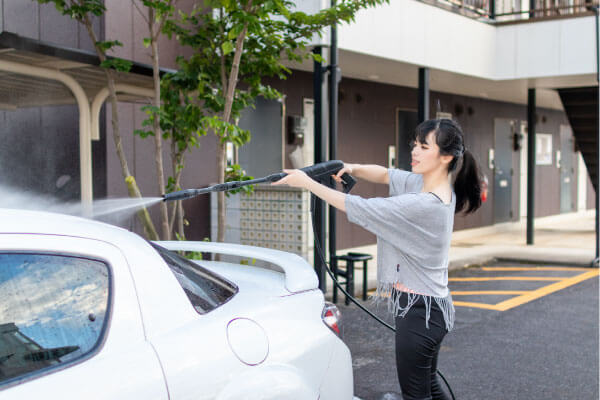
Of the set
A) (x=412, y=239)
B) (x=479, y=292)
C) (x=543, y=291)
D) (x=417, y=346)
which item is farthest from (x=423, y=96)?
(x=417, y=346)

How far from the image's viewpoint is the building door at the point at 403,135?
40.0 feet

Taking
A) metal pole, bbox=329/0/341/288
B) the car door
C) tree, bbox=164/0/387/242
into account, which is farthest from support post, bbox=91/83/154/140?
the car door

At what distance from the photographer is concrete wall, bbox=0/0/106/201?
248 inches

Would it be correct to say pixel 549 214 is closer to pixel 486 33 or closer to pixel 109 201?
pixel 486 33

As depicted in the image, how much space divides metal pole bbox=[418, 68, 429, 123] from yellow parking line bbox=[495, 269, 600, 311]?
2692mm

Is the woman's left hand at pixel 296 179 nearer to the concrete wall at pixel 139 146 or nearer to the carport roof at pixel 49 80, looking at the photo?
the carport roof at pixel 49 80

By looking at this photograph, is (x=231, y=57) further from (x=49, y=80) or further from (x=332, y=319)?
(x=332, y=319)

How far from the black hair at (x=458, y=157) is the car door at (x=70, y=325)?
63.6 inches

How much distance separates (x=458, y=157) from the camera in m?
3.02

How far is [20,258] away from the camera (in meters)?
1.75

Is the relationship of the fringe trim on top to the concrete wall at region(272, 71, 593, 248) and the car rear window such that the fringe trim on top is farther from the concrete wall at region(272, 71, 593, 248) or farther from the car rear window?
the concrete wall at region(272, 71, 593, 248)

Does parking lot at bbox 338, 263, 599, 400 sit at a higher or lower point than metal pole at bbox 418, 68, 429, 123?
lower

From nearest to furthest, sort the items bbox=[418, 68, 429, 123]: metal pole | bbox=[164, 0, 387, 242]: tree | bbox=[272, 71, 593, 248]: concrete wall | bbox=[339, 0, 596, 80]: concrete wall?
bbox=[164, 0, 387, 242]: tree < bbox=[339, 0, 596, 80]: concrete wall < bbox=[418, 68, 429, 123]: metal pole < bbox=[272, 71, 593, 248]: concrete wall

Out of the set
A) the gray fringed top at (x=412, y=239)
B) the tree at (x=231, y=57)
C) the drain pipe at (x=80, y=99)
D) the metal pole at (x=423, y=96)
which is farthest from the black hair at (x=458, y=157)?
the metal pole at (x=423, y=96)
